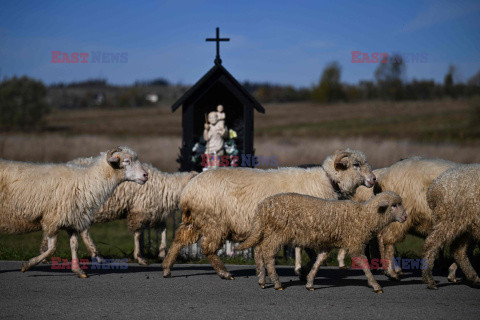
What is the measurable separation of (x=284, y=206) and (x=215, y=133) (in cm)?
572

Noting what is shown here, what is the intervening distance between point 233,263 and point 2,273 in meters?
4.01

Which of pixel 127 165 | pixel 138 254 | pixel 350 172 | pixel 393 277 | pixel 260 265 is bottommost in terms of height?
pixel 138 254

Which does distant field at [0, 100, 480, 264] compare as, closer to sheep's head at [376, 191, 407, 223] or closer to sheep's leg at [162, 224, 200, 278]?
sheep's leg at [162, 224, 200, 278]

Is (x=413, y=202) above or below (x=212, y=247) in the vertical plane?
above

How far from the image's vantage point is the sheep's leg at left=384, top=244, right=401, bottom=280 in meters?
8.77

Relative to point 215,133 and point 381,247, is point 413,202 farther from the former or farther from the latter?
point 215,133

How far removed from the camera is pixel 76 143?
126ft

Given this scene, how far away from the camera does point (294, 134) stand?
46781 mm

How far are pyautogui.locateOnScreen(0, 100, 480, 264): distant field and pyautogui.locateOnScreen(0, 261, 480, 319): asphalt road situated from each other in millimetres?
6466

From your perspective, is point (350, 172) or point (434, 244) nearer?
point (434, 244)

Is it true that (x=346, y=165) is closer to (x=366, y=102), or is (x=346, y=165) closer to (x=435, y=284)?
(x=435, y=284)

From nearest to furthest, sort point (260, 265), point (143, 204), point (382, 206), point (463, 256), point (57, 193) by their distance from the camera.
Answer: point (382, 206)
point (463, 256)
point (260, 265)
point (57, 193)
point (143, 204)

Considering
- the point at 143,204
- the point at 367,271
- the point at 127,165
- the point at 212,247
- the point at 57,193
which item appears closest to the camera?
the point at 367,271

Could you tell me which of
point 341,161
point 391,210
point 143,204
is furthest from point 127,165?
point 391,210
